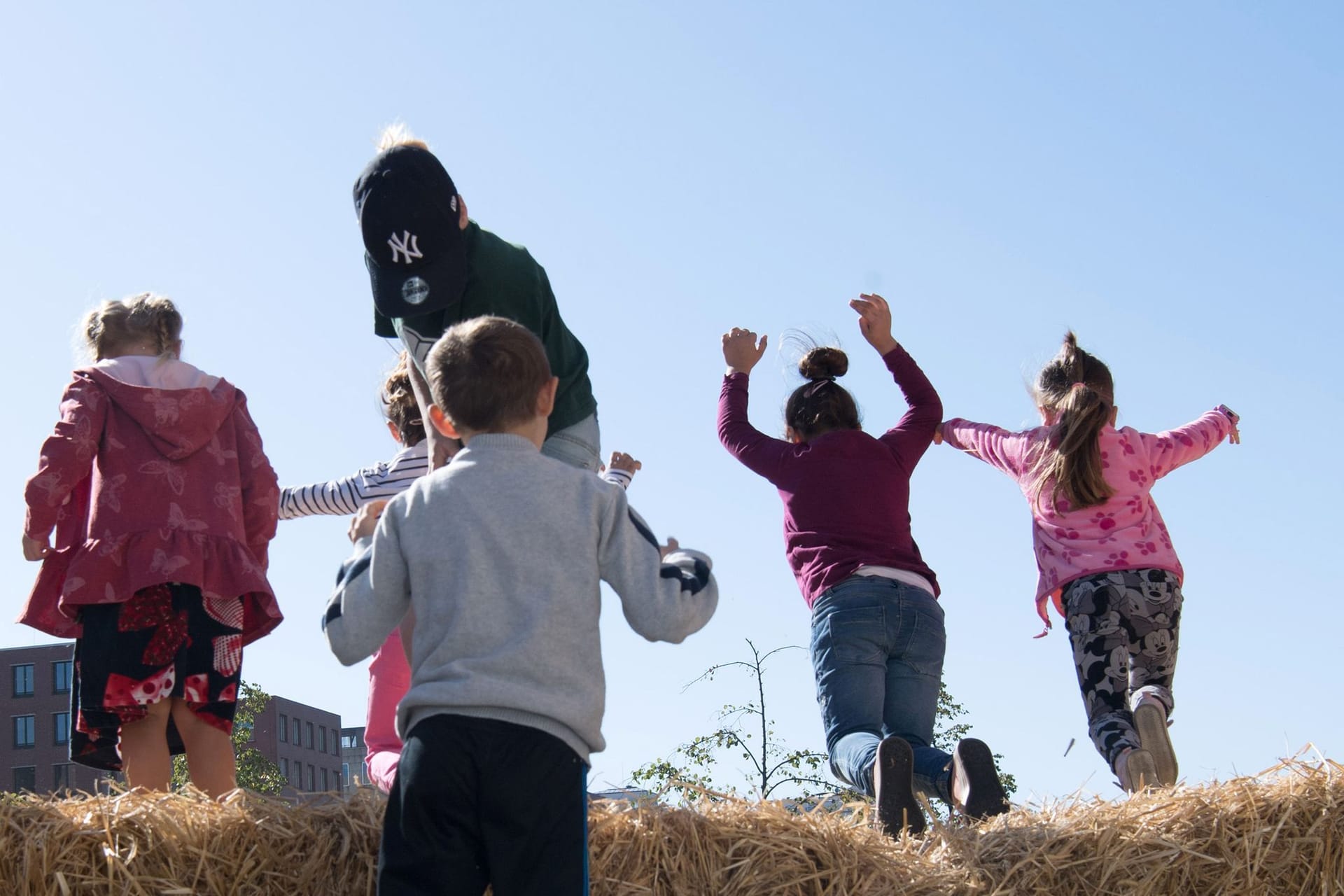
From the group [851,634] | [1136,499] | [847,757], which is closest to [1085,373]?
[1136,499]

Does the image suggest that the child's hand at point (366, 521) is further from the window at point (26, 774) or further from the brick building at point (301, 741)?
the brick building at point (301, 741)

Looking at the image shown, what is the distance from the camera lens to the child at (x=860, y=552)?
17.9 feet

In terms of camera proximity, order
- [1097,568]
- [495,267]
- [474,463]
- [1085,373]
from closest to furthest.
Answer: [474,463] < [495,267] < [1097,568] < [1085,373]

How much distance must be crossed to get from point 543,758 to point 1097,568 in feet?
11.4

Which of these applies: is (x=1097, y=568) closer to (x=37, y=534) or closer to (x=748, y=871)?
(x=748, y=871)

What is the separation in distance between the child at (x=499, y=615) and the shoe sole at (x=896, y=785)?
1.35m

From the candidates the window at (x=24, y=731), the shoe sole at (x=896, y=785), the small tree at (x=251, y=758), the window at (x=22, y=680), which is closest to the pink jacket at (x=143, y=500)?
the shoe sole at (x=896, y=785)

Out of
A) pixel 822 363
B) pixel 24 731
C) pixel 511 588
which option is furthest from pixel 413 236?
pixel 24 731

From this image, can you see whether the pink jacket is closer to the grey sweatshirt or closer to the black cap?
the black cap

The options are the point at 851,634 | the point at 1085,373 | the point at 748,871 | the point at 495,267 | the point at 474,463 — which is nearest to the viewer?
the point at 474,463

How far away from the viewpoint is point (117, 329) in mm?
5609

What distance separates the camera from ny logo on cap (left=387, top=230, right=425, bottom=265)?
14.0 ft

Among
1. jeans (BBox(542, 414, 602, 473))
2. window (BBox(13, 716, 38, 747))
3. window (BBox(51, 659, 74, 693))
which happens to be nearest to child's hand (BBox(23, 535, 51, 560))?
jeans (BBox(542, 414, 602, 473))

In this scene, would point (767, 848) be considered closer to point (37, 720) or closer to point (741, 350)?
point (741, 350)
